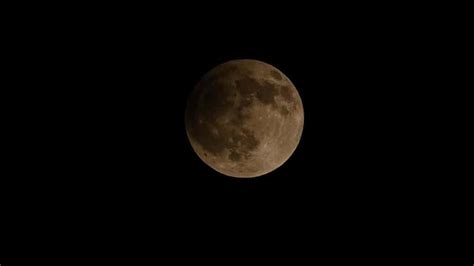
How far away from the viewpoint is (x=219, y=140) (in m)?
4.62

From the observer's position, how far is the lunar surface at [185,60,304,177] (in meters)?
4.46

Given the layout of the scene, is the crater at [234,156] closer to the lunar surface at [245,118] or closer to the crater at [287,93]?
the lunar surface at [245,118]

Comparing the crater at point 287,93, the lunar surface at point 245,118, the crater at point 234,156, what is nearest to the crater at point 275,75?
the lunar surface at point 245,118

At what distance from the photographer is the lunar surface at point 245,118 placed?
4461mm

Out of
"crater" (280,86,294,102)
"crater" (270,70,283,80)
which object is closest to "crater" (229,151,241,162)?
"crater" (280,86,294,102)

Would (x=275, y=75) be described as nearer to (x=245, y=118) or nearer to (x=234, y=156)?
(x=245, y=118)

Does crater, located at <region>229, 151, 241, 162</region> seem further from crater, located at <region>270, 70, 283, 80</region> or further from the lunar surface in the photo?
crater, located at <region>270, 70, 283, 80</region>

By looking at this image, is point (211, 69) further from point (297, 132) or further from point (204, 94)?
point (297, 132)

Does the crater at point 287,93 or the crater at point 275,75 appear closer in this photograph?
the crater at point 287,93

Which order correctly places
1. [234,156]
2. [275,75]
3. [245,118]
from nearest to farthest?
[245,118] → [234,156] → [275,75]

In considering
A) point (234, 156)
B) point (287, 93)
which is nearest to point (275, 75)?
point (287, 93)

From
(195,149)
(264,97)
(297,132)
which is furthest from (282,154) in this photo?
(195,149)

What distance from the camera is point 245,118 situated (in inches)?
174

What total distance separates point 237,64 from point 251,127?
2.86 feet
